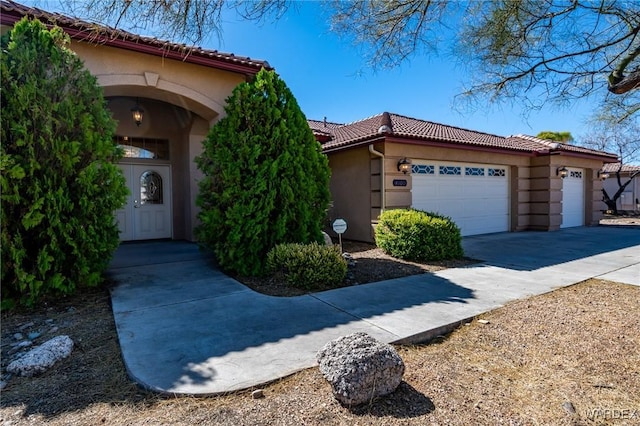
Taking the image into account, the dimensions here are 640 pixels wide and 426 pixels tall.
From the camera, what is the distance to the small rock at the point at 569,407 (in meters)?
2.51

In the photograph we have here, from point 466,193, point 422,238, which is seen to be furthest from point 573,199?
point 422,238

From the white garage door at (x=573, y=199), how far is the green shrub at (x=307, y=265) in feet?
43.0

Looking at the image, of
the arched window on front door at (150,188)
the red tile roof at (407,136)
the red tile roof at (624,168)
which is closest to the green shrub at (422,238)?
the red tile roof at (407,136)

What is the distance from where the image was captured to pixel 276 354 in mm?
3285

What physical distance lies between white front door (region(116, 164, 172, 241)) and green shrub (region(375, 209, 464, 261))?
6.24 metres

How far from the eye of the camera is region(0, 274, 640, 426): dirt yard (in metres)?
2.44

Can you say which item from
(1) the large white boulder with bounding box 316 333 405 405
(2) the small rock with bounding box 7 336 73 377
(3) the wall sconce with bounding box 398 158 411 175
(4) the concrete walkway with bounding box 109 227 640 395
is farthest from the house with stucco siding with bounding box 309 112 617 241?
(2) the small rock with bounding box 7 336 73 377

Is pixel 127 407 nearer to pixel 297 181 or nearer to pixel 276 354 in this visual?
pixel 276 354

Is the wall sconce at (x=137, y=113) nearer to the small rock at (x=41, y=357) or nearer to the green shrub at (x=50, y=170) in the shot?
the green shrub at (x=50, y=170)

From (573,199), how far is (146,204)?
16.8 metres

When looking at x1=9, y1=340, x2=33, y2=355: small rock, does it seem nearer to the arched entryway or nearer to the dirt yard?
the dirt yard

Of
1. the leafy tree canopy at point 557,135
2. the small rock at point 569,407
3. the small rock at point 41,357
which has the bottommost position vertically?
the small rock at point 569,407

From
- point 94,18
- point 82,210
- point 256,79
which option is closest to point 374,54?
point 256,79

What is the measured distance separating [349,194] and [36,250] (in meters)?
7.98
